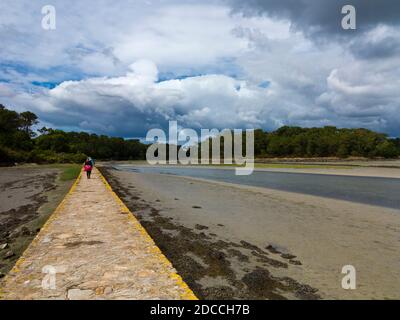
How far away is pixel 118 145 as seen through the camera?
144m

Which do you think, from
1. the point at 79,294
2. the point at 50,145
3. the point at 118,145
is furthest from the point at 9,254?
the point at 118,145

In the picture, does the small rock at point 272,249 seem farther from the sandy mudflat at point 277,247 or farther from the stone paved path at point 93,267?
the stone paved path at point 93,267

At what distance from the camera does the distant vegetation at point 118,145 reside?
3378 inches

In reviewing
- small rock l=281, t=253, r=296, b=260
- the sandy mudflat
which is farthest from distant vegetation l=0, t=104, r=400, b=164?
small rock l=281, t=253, r=296, b=260

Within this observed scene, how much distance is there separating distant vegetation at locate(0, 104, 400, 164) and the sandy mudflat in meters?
69.1

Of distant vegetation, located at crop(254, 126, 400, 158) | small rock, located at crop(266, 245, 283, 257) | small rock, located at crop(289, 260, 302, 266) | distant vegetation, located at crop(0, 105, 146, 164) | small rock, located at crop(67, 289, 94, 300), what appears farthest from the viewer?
distant vegetation, located at crop(254, 126, 400, 158)

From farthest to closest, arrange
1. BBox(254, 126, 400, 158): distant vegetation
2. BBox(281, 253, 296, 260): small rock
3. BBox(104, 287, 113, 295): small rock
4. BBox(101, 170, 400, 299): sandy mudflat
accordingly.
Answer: BBox(254, 126, 400, 158): distant vegetation → BBox(281, 253, 296, 260): small rock → BBox(101, 170, 400, 299): sandy mudflat → BBox(104, 287, 113, 295): small rock

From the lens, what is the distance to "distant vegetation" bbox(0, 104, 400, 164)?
8581 cm

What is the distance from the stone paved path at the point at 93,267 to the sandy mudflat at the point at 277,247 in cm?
66

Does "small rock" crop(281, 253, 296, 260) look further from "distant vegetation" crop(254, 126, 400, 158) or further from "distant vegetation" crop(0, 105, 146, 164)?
"distant vegetation" crop(254, 126, 400, 158)

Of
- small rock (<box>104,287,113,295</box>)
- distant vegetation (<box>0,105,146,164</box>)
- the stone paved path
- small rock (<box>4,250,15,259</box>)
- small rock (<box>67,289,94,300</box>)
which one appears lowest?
small rock (<box>4,250,15,259</box>)

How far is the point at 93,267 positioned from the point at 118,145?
142292 millimetres
